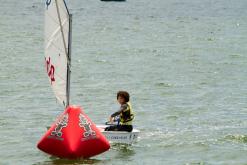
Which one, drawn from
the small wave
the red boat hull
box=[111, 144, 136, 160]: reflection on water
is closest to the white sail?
the red boat hull

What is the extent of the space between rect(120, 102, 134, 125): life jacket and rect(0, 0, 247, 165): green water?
70cm

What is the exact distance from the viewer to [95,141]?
19766mm

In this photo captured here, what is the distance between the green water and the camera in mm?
22219

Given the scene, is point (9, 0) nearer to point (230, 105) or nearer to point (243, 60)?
point (243, 60)

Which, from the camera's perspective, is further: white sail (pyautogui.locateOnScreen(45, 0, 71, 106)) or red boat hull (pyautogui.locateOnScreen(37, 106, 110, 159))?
white sail (pyautogui.locateOnScreen(45, 0, 71, 106))

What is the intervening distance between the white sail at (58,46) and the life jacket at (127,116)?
78.0 inches

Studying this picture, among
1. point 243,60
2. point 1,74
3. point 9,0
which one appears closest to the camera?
point 1,74

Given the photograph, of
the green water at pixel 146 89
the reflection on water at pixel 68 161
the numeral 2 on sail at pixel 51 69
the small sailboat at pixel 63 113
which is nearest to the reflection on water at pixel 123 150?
the green water at pixel 146 89

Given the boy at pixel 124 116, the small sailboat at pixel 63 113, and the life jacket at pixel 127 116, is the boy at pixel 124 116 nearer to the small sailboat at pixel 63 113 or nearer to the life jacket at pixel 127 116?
the life jacket at pixel 127 116

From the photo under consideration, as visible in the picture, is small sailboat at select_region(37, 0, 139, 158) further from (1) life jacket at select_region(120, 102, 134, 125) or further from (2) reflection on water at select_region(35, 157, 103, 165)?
(1) life jacket at select_region(120, 102, 134, 125)

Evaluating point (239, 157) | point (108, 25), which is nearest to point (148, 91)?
point (239, 157)

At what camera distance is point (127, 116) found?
22047 mm

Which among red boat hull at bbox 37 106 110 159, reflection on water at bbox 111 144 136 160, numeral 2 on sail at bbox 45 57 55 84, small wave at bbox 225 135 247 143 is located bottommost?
small wave at bbox 225 135 247 143

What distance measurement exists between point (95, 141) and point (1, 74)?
19.1m
